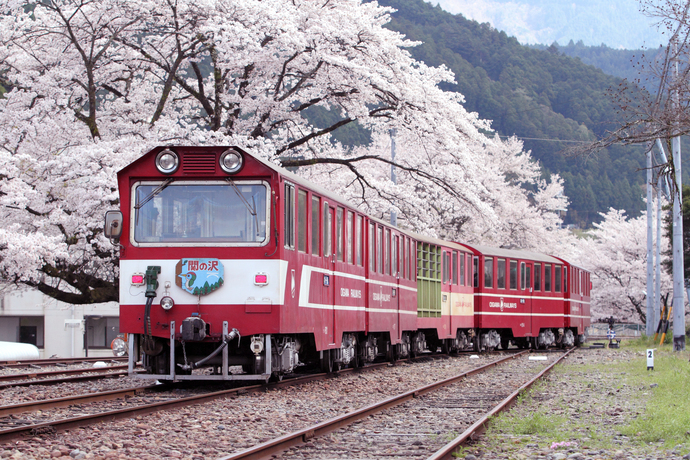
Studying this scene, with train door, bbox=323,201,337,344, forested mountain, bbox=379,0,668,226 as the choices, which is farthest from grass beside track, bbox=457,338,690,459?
forested mountain, bbox=379,0,668,226

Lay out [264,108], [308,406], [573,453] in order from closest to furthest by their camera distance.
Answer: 1. [573,453]
2. [308,406]
3. [264,108]

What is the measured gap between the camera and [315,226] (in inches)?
499

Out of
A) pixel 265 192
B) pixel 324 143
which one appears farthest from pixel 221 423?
pixel 324 143

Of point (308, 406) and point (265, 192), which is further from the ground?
point (265, 192)

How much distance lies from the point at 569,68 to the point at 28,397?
12738 cm

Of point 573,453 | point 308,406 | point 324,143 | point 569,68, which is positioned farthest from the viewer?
point 569,68

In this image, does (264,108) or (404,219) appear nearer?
(264,108)

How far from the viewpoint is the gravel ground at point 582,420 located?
7.00 meters

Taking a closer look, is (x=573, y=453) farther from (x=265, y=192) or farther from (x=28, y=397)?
(x=28, y=397)

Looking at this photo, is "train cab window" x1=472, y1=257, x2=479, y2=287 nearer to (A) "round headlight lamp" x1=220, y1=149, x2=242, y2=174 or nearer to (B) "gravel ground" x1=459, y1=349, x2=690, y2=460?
(B) "gravel ground" x1=459, y1=349, x2=690, y2=460

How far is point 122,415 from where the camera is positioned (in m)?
8.63

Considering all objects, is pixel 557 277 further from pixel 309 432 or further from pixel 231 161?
pixel 309 432

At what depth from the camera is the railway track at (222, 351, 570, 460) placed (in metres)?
6.95

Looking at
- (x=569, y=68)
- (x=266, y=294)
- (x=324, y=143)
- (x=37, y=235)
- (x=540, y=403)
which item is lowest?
(x=540, y=403)
